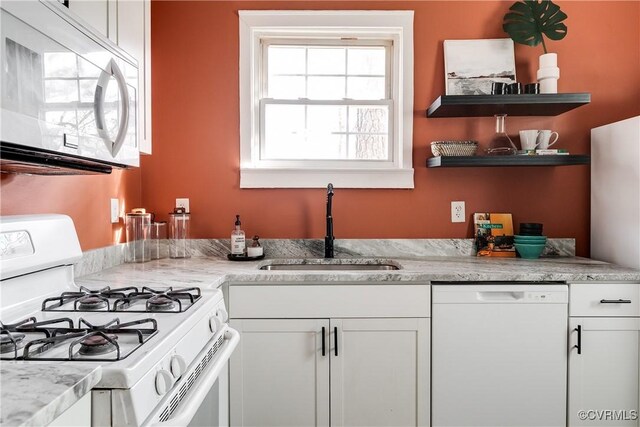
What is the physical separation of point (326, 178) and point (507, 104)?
3.39ft

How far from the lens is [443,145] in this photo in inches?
92.5

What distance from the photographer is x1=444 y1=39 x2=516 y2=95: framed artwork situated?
2518 mm

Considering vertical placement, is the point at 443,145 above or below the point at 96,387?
above

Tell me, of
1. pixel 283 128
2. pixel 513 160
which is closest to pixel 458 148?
pixel 513 160

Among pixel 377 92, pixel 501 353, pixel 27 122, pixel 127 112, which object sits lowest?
pixel 501 353

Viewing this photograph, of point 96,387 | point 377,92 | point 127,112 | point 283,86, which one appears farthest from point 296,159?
point 96,387

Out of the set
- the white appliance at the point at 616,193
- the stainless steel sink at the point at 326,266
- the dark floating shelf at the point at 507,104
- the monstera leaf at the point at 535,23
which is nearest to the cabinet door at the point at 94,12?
the stainless steel sink at the point at 326,266

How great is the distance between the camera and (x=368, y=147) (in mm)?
2654

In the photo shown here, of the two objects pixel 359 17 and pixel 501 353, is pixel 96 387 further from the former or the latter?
pixel 359 17

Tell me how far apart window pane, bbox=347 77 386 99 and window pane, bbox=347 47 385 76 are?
0.14 feet

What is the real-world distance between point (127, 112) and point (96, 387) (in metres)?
0.94

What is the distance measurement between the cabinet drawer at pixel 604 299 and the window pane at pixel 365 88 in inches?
58.8

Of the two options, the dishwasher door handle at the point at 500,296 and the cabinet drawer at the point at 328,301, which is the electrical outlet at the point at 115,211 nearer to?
the cabinet drawer at the point at 328,301

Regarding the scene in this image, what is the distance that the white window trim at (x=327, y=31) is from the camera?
253 centimetres
